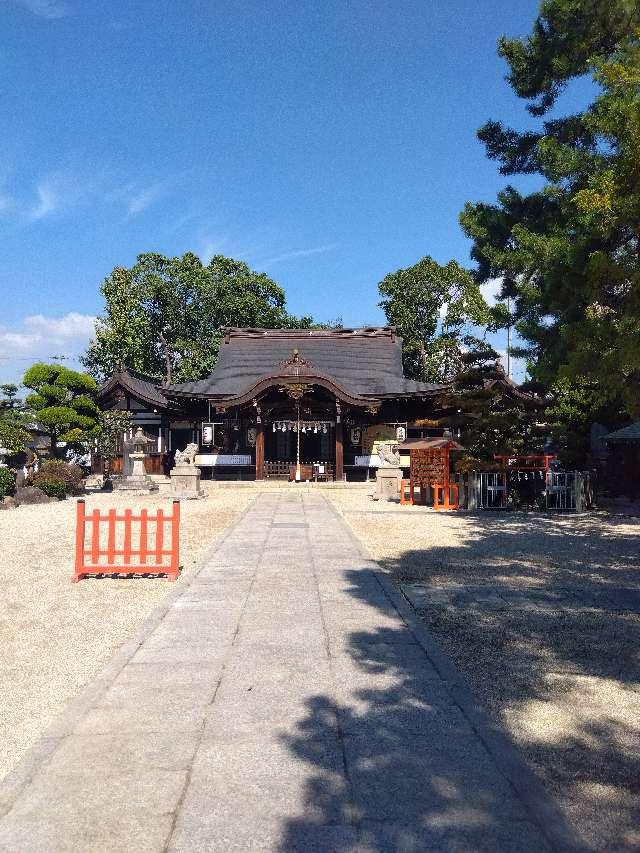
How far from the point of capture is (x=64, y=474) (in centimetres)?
1912

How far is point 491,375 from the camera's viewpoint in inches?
627

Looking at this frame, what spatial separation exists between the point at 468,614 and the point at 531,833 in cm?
336

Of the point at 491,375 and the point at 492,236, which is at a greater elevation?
the point at 492,236

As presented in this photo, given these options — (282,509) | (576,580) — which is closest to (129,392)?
(282,509)

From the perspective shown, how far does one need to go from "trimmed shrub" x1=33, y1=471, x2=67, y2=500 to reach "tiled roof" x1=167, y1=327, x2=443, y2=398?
757 cm

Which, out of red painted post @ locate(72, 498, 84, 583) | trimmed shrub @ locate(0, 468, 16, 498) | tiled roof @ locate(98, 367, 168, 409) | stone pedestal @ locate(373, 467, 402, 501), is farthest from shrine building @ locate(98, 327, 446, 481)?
red painted post @ locate(72, 498, 84, 583)

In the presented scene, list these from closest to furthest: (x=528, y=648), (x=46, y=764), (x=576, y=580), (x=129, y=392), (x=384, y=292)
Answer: (x=46, y=764) < (x=528, y=648) < (x=576, y=580) < (x=129, y=392) < (x=384, y=292)

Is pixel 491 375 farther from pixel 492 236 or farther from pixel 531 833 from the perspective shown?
pixel 531 833

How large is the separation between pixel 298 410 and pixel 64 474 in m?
9.16

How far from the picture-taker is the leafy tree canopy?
21.7 metres

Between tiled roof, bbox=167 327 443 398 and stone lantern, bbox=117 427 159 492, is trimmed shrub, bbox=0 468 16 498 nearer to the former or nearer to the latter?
stone lantern, bbox=117 427 159 492

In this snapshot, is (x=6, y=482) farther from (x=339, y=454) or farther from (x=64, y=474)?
(x=339, y=454)

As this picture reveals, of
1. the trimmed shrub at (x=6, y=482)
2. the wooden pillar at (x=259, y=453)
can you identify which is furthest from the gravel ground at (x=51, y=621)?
the wooden pillar at (x=259, y=453)

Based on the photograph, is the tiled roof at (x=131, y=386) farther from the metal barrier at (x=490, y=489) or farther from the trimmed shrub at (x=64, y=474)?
the metal barrier at (x=490, y=489)
